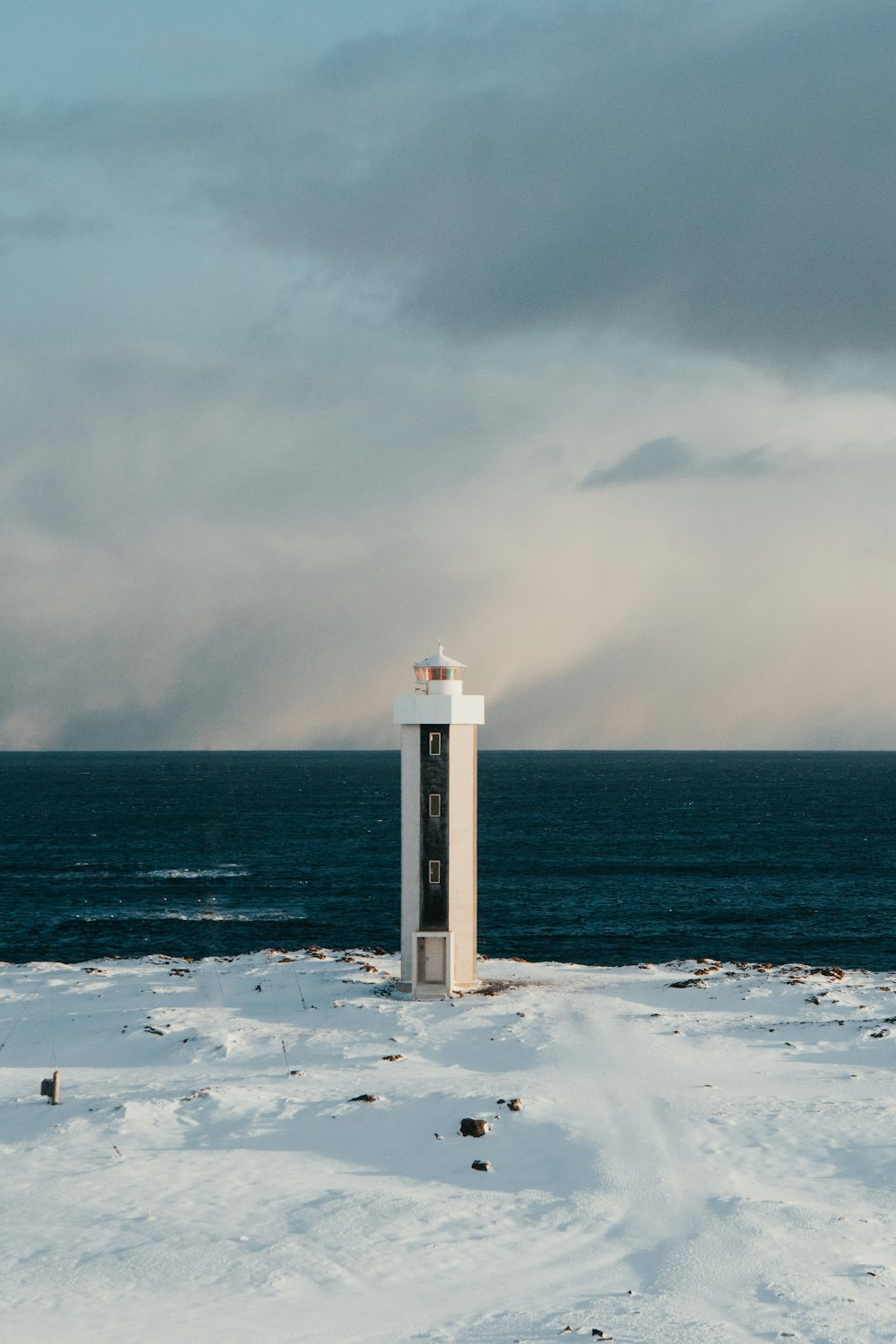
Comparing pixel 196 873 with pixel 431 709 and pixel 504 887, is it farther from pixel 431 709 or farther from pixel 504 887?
pixel 431 709

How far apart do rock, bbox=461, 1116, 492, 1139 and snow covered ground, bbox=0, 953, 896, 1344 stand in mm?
216

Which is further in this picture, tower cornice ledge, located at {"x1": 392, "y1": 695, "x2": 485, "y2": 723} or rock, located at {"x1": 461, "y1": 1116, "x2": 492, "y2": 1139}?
tower cornice ledge, located at {"x1": 392, "y1": 695, "x2": 485, "y2": 723}

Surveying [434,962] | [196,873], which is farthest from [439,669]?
[196,873]

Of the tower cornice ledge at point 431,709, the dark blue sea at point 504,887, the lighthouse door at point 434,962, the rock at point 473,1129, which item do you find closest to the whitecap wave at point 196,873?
the dark blue sea at point 504,887

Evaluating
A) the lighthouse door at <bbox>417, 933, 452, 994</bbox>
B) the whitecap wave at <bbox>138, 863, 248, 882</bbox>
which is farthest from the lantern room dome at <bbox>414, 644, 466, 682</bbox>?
the whitecap wave at <bbox>138, 863, 248, 882</bbox>

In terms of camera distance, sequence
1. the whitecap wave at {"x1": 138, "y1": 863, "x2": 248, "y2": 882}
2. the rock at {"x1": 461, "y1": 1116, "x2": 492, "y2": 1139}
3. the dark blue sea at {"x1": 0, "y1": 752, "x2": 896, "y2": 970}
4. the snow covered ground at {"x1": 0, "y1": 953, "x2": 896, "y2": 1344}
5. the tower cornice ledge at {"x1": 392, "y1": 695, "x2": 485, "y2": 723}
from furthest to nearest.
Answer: the whitecap wave at {"x1": 138, "y1": 863, "x2": 248, "y2": 882}, the dark blue sea at {"x1": 0, "y1": 752, "x2": 896, "y2": 970}, the tower cornice ledge at {"x1": 392, "y1": 695, "x2": 485, "y2": 723}, the rock at {"x1": 461, "y1": 1116, "x2": 492, "y2": 1139}, the snow covered ground at {"x1": 0, "y1": 953, "x2": 896, "y2": 1344}

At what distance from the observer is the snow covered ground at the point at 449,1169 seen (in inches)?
903

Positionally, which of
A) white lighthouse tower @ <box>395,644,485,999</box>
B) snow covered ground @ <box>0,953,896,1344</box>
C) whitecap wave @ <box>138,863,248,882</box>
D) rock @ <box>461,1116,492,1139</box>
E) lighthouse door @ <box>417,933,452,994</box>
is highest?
white lighthouse tower @ <box>395,644,485,999</box>

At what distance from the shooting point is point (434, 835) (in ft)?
156

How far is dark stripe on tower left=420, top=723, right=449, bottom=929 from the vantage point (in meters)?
47.4

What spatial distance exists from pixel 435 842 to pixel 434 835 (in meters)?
0.31

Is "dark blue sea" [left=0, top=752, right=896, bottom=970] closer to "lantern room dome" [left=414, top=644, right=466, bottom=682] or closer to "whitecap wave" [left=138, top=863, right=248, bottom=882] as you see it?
"whitecap wave" [left=138, top=863, right=248, bottom=882]

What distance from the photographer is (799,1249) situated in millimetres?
25031

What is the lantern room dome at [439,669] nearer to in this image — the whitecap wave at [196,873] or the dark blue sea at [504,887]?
the dark blue sea at [504,887]
